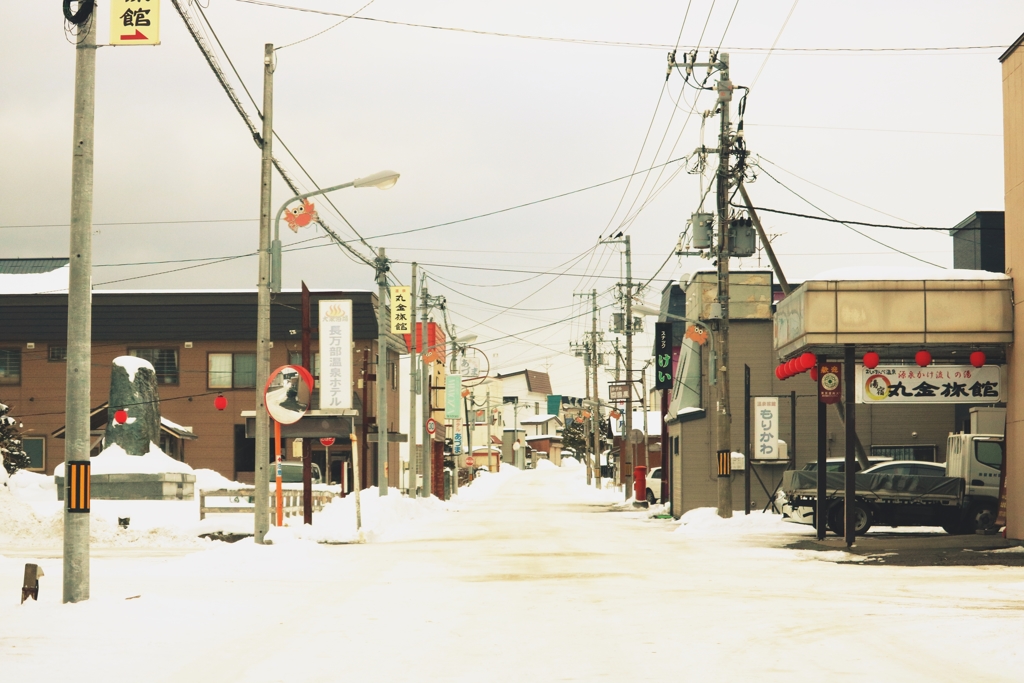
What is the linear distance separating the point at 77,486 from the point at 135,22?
5362 millimetres

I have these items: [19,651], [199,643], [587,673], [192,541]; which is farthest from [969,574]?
[192,541]

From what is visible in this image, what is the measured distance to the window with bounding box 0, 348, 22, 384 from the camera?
194 feet

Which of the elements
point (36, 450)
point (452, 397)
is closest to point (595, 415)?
point (452, 397)

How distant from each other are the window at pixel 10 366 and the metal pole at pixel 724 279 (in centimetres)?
4140

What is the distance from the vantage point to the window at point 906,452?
1481 inches

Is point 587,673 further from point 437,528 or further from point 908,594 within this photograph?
point 437,528

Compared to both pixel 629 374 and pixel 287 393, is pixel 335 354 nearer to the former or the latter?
pixel 287 393

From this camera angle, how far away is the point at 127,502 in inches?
1162

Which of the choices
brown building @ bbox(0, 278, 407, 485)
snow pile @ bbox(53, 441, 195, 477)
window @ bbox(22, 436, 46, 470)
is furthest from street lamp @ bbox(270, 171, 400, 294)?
window @ bbox(22, 436, 46, 470)

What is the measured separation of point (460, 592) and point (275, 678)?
6.59 metres

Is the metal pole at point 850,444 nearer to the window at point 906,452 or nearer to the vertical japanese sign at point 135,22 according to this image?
the window at point 906,452

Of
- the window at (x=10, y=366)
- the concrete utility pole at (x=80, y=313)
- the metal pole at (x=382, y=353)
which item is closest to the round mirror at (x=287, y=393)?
the concrete utility pole at (x=80, y=313)

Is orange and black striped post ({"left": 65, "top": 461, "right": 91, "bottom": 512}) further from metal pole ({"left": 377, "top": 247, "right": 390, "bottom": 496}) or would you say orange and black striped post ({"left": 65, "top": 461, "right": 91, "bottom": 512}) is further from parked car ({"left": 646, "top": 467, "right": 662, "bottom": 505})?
parked car ({"left": 646, "top": 467, "right": 662, "bottom": 505})

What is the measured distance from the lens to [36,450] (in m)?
58.3
